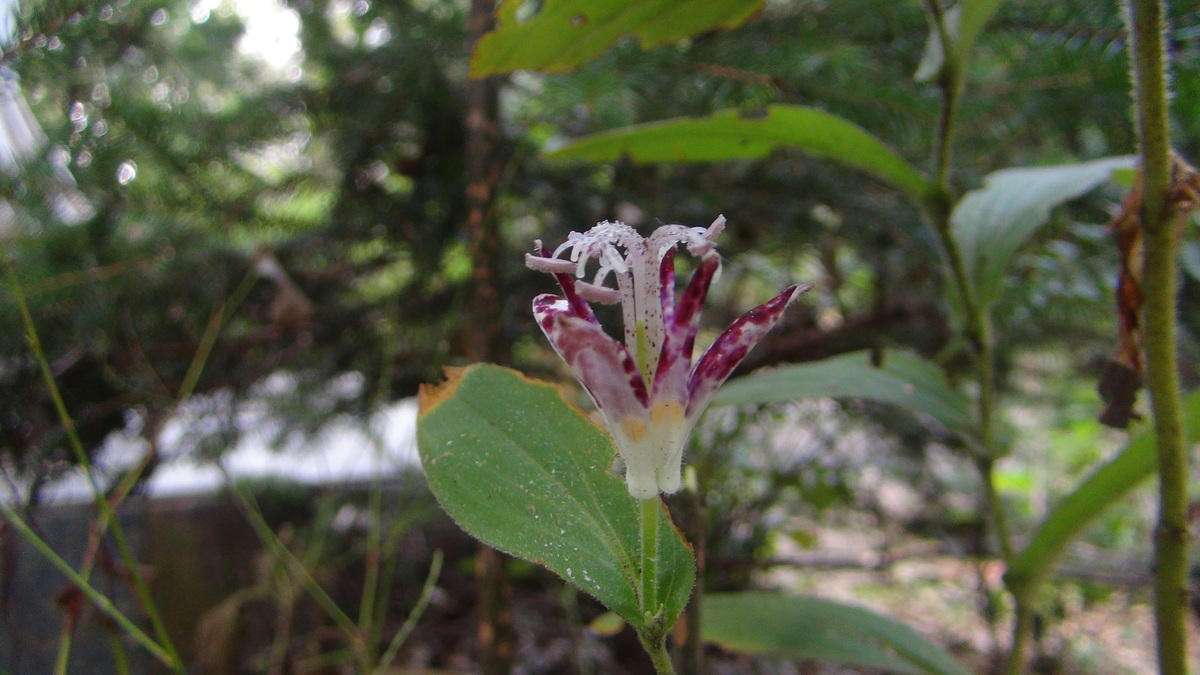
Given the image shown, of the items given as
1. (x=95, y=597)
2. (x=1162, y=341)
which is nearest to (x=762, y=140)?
(x=1162, y=341)

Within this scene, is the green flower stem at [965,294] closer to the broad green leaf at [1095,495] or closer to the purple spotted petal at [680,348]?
the broad green leaf at [1095,495]

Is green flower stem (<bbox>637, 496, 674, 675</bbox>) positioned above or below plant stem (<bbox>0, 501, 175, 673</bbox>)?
above

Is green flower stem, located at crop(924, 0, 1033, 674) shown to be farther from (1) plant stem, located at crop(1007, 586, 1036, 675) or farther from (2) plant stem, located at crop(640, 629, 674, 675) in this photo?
(2) plant stem, located at crop(640, 629, 674, 675)

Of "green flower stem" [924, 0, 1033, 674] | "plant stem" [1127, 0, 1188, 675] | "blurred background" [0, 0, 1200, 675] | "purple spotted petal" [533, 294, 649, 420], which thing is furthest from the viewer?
"blurred background" [0, 0, 1200, 675]

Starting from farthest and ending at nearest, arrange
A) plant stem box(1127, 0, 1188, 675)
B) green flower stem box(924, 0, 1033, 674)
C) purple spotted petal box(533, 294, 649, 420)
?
green flower stem box(924, 0, 1033, 674) → plant stem box(1127, 0, 1188, 675) → purple spotted petal box(533, 294, 649, 420)

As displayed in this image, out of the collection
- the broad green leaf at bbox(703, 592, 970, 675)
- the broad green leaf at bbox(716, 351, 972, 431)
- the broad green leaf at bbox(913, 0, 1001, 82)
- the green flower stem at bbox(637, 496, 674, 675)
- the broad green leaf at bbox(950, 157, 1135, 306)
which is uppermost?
the broad green leaf at bbox(913, 0, 1001, 82)

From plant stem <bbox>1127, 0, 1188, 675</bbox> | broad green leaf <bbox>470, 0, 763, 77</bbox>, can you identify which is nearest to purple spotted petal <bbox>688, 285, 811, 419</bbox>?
plant stem <bbox>1127, 0, 1188, 675</bbox>
